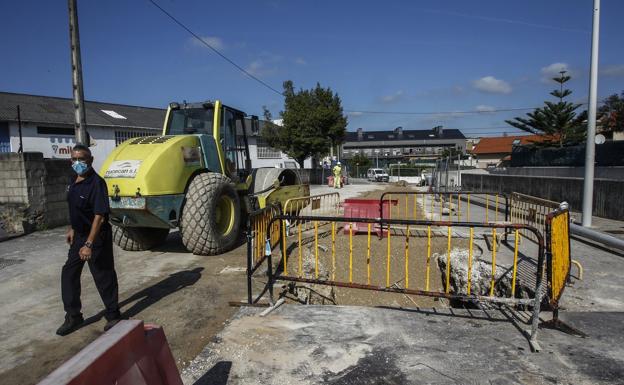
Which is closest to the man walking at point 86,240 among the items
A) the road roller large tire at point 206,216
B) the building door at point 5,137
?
the road roller large tire at point 206,216

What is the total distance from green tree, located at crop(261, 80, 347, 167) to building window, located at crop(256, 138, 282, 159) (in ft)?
6.35

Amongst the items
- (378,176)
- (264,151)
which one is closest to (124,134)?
(264,151)

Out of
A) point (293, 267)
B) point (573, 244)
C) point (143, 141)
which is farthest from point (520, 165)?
point (143, 141)

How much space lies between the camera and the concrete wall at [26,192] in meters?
9.06

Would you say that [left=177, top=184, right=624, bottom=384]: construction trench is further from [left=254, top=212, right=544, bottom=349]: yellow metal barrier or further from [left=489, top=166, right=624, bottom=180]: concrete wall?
[left=489, top=166, right=624, bottom=180]: concrete wall

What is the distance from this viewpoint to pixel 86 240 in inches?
156

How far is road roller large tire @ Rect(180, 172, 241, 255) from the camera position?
6262mm

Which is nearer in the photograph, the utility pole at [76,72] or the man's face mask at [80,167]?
the man's face mask at [80,167]

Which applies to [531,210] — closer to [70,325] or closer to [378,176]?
[70,325]

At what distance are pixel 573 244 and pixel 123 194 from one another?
8.16 metres

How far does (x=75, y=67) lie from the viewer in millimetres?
9383

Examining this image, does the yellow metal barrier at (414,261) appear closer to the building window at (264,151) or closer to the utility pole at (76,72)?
the utility pole at (76,72)

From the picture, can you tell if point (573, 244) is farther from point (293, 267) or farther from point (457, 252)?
point (293, 267)

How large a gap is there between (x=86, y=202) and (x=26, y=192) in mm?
6946
